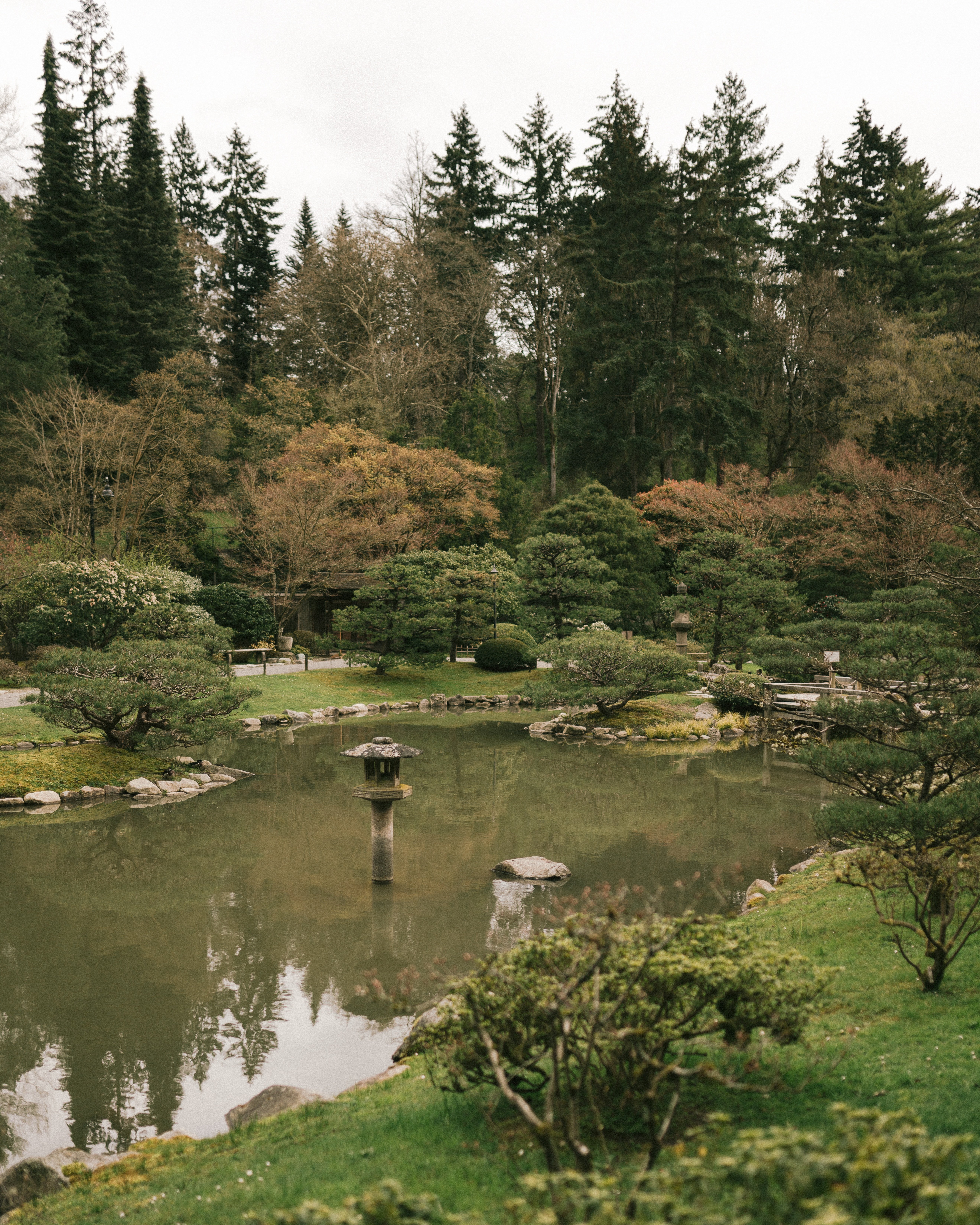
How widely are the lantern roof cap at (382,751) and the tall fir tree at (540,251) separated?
27166 millimetres

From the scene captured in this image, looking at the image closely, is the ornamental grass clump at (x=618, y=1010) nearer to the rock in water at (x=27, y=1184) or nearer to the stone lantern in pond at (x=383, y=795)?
the rock in water at (x=27, y=1184)

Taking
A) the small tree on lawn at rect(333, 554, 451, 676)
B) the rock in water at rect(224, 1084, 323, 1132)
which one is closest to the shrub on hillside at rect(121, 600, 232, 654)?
the small tree on lawn at rect(333, 554, 451, 676)

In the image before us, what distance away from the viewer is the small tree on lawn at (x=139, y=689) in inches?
509

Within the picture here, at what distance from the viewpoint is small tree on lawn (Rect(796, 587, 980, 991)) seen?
5.66 meters

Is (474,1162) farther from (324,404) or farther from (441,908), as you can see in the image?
(324,404)

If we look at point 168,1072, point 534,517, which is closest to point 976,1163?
point 168,1072

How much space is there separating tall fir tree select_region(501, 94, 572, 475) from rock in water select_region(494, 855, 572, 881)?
27021 millimetres

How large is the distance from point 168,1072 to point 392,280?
34912 millimetres

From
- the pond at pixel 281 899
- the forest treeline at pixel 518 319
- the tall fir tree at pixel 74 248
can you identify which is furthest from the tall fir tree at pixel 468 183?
the pond at pixel 281 899

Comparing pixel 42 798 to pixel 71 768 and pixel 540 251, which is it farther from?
pixel 540 251

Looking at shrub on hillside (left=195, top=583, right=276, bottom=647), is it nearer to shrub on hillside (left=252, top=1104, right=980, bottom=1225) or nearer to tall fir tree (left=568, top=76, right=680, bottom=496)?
tall fir tree (left=568, top=76, right=680, bottom=496)

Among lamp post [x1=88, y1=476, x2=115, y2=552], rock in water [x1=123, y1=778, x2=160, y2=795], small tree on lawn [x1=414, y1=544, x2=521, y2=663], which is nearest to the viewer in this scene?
rock in water [x1=123, y1=778, x2=160, y2=795]

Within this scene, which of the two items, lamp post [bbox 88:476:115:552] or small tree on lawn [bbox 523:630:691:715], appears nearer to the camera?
small tree on lawn [bbox 523:630:691:715]

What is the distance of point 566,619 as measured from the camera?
77.2 ft
